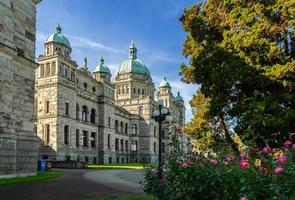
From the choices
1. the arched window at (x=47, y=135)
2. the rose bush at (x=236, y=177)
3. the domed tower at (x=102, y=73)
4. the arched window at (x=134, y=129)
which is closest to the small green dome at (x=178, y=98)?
the arched window at (x=134, y=129)

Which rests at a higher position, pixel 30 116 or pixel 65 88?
pixel 65 88

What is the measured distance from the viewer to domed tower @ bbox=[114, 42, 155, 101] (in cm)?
8362

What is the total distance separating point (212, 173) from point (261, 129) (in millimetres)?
9379

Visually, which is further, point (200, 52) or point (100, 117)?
point (100, 117)

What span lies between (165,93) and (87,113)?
38.5 metres

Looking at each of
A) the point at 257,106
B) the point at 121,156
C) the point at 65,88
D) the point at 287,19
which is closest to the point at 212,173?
the point at 257,106

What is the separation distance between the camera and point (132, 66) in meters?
86.6

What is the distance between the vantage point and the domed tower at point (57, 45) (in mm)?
50562

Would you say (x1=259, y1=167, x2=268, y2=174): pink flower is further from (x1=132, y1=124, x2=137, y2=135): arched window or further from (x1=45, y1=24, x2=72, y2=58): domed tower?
(x1=132, y1=124, x2=137, y2=135): arched window

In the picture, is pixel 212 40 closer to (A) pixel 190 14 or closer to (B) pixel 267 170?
(A) pixel 190 14

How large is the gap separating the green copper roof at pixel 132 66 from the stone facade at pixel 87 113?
1821mm

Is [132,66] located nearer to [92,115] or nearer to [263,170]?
[92,115]

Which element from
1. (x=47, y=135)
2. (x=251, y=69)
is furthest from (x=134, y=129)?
(x=251, y=69)

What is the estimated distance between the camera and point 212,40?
18.7 m
